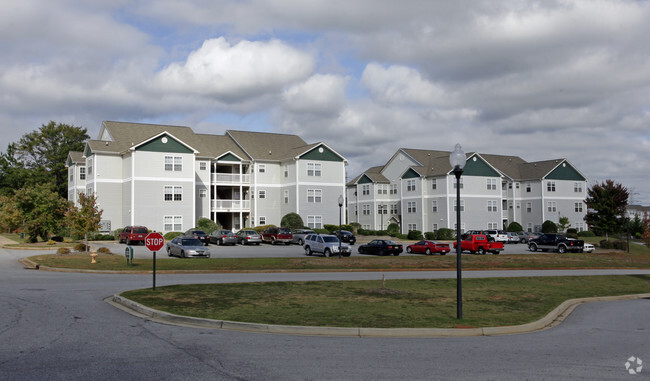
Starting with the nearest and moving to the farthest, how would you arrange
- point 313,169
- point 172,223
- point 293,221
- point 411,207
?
1. point 172,223
2. point 293,221
3. point 313,169
4. point 411,207

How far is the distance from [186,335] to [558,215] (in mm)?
75044

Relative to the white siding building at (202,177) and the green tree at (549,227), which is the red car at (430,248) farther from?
the green tree at (549,227)

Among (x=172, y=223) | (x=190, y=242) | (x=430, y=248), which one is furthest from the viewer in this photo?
(x=172, y=223)

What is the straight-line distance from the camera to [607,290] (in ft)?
73.6

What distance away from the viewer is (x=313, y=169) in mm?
61531

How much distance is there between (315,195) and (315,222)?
3027 millimetres

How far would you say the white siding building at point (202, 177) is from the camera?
53594mm

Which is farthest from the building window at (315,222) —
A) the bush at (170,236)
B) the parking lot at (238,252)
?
the bush at (170,236)

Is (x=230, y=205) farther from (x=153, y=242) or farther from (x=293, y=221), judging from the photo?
(x=153, y=242)

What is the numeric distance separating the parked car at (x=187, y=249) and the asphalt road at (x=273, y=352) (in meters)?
18.4

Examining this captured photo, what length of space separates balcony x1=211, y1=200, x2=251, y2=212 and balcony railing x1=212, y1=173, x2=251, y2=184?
219 cm

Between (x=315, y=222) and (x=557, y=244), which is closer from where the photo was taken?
(x=557, y=244)

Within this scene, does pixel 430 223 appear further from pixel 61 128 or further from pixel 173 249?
pixel 61 128

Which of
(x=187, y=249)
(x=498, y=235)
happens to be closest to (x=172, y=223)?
(x=187, y=249)
